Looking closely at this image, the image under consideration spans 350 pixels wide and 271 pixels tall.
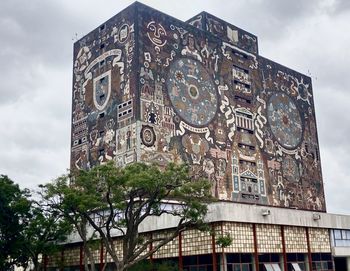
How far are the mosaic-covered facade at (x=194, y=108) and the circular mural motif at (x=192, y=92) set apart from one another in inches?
3.8

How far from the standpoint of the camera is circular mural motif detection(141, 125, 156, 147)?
131ft

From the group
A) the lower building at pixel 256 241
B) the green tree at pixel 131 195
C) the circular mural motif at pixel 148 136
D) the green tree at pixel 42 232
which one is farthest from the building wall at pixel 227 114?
the green tree at pixel 131 195

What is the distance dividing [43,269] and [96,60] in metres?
19.8

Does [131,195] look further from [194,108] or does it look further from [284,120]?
[284,120]

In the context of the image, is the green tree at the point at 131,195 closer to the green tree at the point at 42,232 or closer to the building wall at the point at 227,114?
the green tree at the point at 42,232

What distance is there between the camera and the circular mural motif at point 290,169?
171 ft

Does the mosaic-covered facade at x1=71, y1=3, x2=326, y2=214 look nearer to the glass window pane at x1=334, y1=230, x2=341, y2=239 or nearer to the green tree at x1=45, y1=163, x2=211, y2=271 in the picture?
the glass window pane at x1=334, y1=230, x2=341, y2=239

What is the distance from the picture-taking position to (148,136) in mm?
40281

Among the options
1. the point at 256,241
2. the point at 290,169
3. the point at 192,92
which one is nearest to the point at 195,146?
the point at 192,92

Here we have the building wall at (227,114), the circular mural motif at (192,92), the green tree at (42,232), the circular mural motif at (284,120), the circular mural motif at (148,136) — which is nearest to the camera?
the green tree at (42,232)

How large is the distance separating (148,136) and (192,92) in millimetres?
6892

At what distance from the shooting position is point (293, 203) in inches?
2026

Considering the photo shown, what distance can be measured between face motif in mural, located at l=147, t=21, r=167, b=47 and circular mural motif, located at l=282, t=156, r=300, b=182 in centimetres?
1867

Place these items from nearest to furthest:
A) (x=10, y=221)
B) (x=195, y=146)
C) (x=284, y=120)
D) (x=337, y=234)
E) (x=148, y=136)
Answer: (x=10, y=221) → (x=337, y=234) → (x=148, y=136) → (x=195, y=146) → (x=284, y=120)
